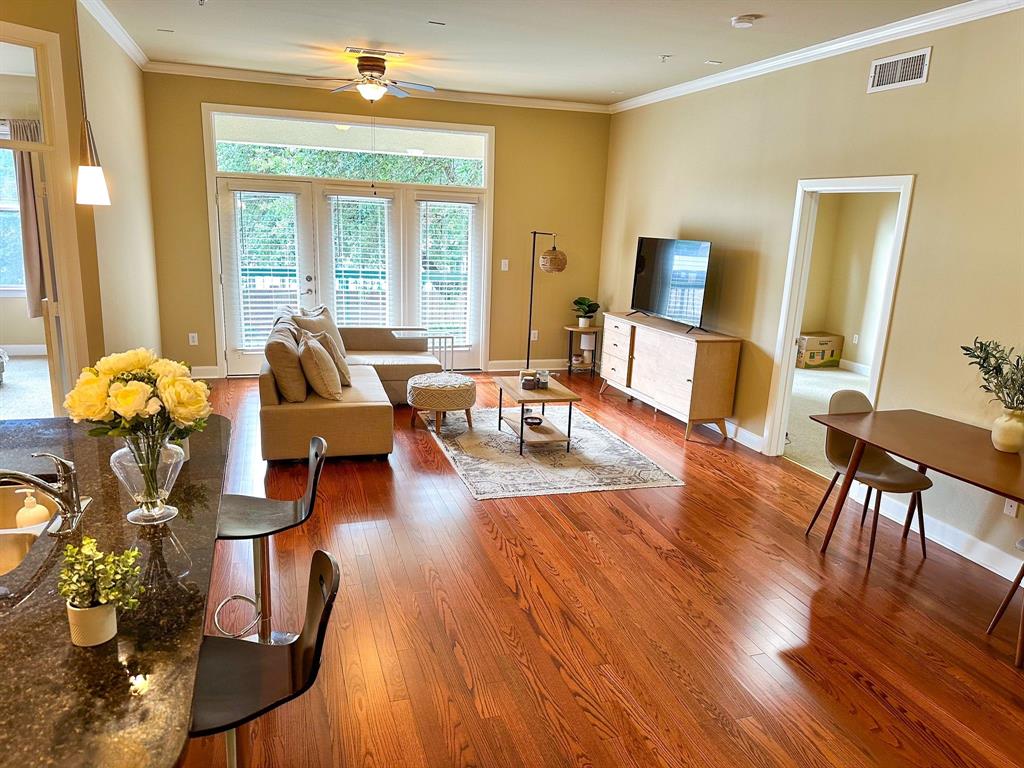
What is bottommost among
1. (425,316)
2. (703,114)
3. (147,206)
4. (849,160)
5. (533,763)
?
(533,763)

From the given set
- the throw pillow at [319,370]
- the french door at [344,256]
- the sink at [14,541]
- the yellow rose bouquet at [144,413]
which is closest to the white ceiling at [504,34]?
the french door at [344,256]

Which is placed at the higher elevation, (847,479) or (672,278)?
(672,278)

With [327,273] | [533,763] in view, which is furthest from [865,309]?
[533,763]

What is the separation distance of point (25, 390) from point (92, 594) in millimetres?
4074

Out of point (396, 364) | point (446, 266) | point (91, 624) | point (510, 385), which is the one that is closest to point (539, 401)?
point (510, 385)

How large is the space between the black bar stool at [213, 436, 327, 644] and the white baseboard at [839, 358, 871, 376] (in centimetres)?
787

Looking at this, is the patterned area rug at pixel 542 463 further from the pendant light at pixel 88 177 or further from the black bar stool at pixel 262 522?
the pendant light at pixel 88 177

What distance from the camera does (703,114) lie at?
5.87 m

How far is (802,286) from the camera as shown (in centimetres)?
489

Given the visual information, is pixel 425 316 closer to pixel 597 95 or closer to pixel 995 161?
pixel 597 95

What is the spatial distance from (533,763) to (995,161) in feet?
12.0

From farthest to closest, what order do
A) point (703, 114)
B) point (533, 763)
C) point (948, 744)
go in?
point (703, 114) → point (948, 744) → point (533, 763)

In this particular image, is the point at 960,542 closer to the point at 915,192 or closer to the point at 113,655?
the point at 915,192

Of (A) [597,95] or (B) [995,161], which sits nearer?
(B) [995,161]
